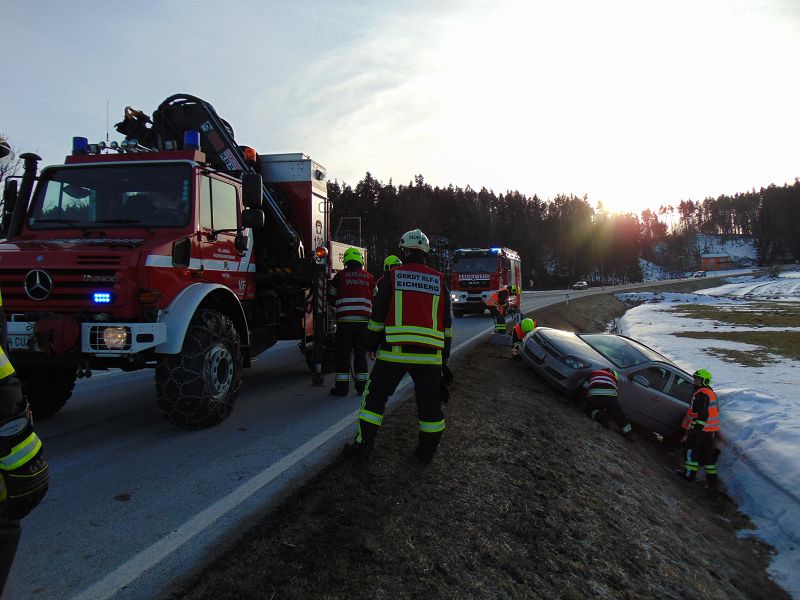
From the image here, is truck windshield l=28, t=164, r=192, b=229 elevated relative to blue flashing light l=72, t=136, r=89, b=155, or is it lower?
lower

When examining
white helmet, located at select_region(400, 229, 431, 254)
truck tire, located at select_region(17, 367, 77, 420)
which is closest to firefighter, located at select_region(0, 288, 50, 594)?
white helmet, located at select_region(400, 229, 431, 254)

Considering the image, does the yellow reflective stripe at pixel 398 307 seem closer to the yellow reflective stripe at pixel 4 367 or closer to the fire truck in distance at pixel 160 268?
the fire truck in distance at pixel 160 268

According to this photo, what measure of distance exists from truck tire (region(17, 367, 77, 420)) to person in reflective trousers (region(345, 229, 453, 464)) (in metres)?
3.22

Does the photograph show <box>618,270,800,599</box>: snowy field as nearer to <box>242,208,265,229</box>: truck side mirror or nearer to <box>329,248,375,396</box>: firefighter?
<box>329,248,375,396</box>: firefighter

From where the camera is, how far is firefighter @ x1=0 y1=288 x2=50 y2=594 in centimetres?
179

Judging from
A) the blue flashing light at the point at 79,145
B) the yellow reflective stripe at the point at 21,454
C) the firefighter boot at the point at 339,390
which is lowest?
the firefighter boot at the point at 339,390

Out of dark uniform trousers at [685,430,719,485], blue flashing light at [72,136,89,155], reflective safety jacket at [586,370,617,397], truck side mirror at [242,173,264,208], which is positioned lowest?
dark uniform trousers at [685,430,719,485]

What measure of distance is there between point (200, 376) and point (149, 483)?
1171mm

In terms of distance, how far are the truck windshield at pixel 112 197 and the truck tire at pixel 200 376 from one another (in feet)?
3.95

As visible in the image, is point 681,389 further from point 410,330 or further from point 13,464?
point 13,464

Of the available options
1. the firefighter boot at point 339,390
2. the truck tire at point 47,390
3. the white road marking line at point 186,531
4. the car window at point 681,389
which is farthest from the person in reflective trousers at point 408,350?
the car window at point 681,389

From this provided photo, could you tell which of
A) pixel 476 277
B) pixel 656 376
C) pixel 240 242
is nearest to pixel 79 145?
pixel 240 242

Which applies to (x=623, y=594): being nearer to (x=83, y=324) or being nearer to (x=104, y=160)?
(x=83, y=324)

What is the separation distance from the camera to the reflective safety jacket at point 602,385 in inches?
312
